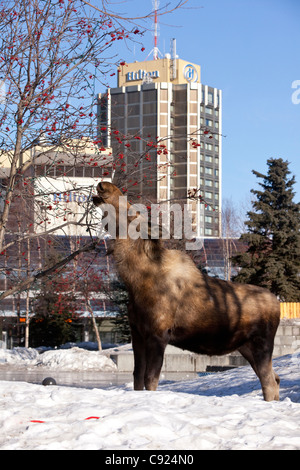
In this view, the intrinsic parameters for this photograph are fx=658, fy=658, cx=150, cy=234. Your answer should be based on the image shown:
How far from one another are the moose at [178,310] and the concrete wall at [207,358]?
52.8 ft

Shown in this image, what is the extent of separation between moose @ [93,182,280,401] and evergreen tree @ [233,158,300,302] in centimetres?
2659

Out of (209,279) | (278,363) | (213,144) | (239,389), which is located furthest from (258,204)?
(213,144)

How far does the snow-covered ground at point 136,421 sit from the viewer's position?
4523 mm

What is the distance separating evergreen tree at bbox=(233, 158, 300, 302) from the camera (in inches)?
1312

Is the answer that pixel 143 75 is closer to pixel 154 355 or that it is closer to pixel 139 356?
pixel 139 356

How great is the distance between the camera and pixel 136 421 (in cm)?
488

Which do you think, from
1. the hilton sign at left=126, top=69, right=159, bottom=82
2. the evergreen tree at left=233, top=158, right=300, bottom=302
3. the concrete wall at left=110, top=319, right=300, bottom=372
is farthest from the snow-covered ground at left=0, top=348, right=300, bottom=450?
the hilton sign at left=126, top=69, right=159, bottom=82

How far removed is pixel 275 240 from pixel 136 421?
99.3 feet

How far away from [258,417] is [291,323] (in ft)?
71.6

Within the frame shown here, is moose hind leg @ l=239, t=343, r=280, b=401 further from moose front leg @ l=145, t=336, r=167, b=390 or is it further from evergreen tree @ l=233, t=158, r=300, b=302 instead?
evergreen tree @ l=233, t=158, r=300, b=302

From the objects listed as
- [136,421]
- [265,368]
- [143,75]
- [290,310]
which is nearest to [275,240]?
[290,310]

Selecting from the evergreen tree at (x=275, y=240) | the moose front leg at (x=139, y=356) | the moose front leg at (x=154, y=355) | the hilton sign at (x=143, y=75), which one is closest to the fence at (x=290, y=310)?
the evergreen tree at (x=275, y=240)

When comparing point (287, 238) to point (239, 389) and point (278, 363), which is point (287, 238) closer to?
point (278, 363)
